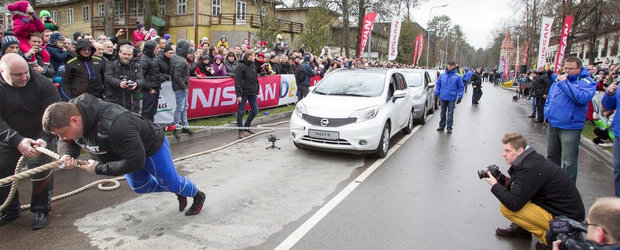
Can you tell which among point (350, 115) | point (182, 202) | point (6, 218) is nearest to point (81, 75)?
point (6, 218)

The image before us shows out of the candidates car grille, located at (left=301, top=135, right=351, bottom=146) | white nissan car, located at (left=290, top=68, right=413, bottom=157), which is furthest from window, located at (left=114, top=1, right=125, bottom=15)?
car grille, located at (left=301, top=135, right=351, bottom=146)

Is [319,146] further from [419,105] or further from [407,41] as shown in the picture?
[407,41]

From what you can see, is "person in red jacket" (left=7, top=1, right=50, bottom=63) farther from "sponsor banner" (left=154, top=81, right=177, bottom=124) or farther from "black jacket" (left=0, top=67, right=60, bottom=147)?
"black jacket" (left=0, top=67, right=60, bottom=147)

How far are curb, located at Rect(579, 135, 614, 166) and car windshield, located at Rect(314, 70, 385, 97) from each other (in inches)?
180

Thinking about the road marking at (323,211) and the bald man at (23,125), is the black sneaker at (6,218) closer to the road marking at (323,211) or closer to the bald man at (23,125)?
the bald man at (23,125)

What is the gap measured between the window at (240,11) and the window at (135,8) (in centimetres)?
969

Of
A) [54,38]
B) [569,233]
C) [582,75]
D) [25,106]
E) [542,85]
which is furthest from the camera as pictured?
[542,85]

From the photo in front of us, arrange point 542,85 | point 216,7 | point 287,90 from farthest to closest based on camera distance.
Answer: point 216,7 < point 287,90 < point 542,85

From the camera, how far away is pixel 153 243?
138 inches

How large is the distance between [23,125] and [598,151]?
1014 cm

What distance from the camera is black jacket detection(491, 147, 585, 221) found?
3.32 meters

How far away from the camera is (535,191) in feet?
11.0

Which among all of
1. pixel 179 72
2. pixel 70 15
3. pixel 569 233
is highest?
pixel 70 15

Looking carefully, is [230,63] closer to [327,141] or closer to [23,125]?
[327,141]
